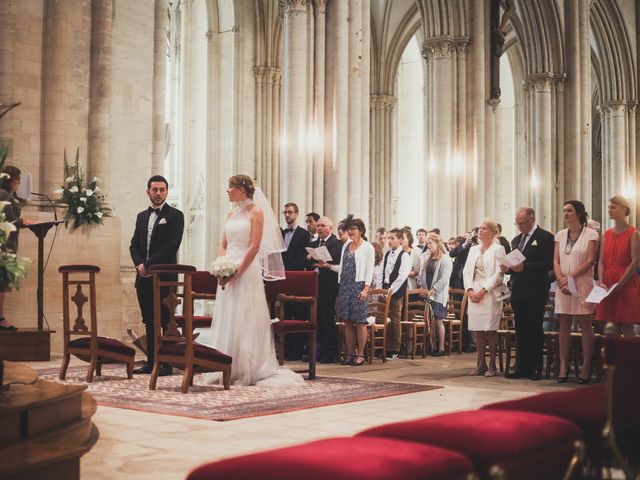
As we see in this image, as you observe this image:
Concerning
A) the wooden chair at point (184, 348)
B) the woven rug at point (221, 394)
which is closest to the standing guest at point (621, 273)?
the woven rug at point (221, 394)

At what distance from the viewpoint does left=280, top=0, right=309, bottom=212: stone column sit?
47.9 ft

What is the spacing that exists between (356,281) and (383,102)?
17.9 meters

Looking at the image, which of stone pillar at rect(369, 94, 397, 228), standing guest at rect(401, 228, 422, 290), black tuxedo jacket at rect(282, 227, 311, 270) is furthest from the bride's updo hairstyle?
stone pillar at rect(369, 94, 397, 228)

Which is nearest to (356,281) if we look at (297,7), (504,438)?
(297,7)

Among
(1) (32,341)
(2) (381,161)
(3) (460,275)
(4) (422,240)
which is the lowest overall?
(1) (32,341)

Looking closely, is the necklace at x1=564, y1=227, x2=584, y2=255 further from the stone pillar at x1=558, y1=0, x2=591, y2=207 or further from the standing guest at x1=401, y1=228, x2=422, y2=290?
the stone pillar at x1=558, y1=0, x2=591, y2=207

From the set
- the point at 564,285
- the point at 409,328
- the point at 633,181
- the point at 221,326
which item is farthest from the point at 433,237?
the point at 633,181

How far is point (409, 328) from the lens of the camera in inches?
447

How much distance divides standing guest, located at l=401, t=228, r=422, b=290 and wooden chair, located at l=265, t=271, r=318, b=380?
355cm

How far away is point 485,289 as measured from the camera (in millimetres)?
8734

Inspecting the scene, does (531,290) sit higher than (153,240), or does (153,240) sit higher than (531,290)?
(153,240)

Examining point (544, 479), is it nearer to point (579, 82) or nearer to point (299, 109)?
point (299, 109)

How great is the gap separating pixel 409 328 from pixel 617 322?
3.85 m

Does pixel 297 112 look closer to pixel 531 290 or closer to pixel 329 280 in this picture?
pixel 329 280
